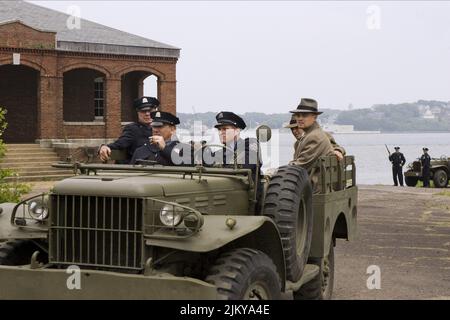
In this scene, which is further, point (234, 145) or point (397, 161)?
point (397, 161)

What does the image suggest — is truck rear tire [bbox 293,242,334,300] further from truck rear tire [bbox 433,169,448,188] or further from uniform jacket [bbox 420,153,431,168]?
truck rear tire [bbox 433,169,448,188]

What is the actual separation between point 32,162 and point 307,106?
2047 centimetres

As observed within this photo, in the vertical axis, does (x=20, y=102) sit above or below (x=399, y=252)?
above

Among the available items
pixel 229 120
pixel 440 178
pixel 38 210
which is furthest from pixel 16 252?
pixel 440 178

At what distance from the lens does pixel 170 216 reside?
5.72 m

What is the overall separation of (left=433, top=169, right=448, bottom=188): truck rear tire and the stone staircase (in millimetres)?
14517

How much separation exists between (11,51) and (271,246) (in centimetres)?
2360

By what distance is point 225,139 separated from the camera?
742 cm

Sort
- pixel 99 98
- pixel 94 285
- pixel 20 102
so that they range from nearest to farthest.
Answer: pixel 94 285, pixel 20 102, pixel 99 98

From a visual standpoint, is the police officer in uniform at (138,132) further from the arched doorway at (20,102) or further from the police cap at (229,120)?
the arched doorway at (20,102)

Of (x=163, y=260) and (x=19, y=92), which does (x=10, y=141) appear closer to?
(x=19, y=92)

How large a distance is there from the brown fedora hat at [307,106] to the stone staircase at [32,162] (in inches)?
708

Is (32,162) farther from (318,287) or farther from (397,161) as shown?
(318,287)
